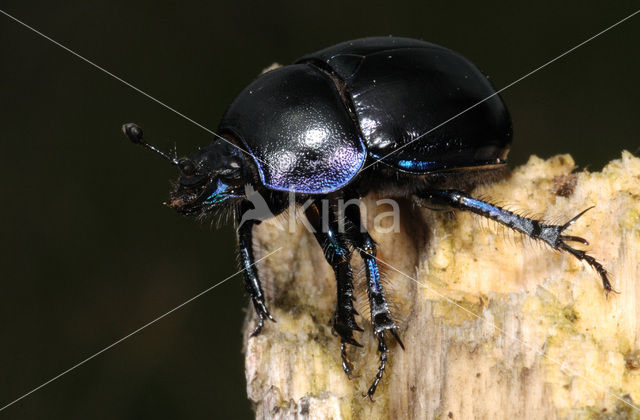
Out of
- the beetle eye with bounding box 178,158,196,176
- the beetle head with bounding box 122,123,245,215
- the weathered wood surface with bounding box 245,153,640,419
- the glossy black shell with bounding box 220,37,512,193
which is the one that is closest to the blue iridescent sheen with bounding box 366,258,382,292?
the weathered wood surface with bounding box 245,153,640,419

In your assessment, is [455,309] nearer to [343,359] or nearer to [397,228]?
[343,359]

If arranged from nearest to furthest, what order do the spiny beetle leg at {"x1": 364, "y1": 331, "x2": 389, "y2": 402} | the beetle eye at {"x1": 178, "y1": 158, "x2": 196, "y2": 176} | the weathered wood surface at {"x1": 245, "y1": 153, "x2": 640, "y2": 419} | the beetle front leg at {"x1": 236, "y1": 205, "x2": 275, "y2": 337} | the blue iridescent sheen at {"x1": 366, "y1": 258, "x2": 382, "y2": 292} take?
the weathered wood surface at {"x1": 245, "y1": 153, "x2": 640, "y2": 419} → the spiny beetle leg at {"x1": 364, "y1": 331, "x2": 389, "y2": 402} → the beetle eye at {"x1": 178, "y1": 158, "x2": 196, "y2": 176} → the blue iridescent sheen at {"x1": 366, "y1": 258, "x2": 382, "y2": 292} → the beetle front leg at {"x1": 236, "y1": 205, "x2": 275, "y2": 337}

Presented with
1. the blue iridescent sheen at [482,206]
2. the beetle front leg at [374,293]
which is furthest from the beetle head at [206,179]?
the blue iridescent sheen at [482,206]

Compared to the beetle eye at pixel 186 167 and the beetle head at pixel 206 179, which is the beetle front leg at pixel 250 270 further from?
the beetle eye at pixel 186 167

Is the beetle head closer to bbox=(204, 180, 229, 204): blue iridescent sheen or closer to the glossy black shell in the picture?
bbox=(204, 180, 229, 204): blue iridescent sheen

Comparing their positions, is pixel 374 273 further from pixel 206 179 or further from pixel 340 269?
pixel 206 179

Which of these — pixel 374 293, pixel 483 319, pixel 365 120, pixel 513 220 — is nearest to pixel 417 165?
pixel 365 120
